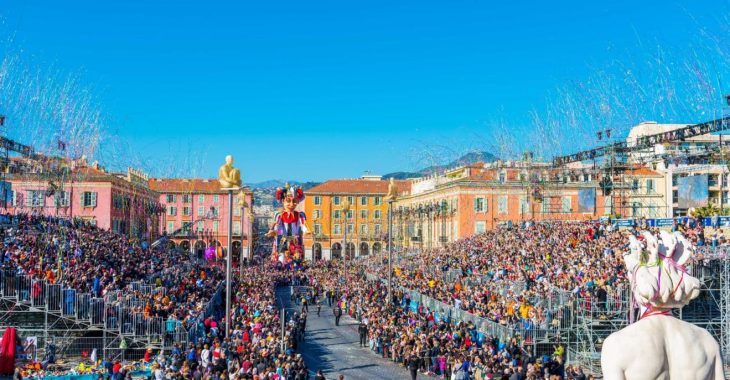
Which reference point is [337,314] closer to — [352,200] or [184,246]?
[184,246]

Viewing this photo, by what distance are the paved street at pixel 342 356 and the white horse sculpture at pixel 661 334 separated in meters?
18.9

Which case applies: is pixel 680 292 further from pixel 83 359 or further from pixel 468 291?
pixel 468 291

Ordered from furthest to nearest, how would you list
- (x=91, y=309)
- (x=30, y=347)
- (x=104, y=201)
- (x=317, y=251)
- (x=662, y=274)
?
(x=317, y=251) < (x=104, y=201) < (x=91, y=309) < (x=30, y=347) < (x=662, y=274)

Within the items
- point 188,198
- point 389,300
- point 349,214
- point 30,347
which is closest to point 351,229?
point 349,214

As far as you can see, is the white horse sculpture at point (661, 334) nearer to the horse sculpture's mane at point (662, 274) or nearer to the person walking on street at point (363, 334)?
the horse sculpture's mane at point (662, 274)

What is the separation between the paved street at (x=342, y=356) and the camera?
23.7m

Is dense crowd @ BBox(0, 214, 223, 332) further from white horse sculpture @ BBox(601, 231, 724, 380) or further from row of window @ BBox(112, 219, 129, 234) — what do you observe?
row of window @ BBox(112, 219, 129, 234)

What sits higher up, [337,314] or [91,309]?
[91,309]

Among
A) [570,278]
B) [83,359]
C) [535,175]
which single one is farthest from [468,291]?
[535,175]

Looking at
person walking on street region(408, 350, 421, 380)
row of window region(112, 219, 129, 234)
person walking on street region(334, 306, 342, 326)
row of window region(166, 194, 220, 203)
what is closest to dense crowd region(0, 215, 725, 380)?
person walking on street region(408, 350, 421, 380)

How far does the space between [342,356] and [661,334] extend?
23142 millimetres

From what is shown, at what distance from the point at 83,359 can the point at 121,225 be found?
187 ft

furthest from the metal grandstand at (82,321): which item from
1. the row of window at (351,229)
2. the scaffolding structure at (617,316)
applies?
the row of window at (351,229)

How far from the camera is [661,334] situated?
4469 mm
